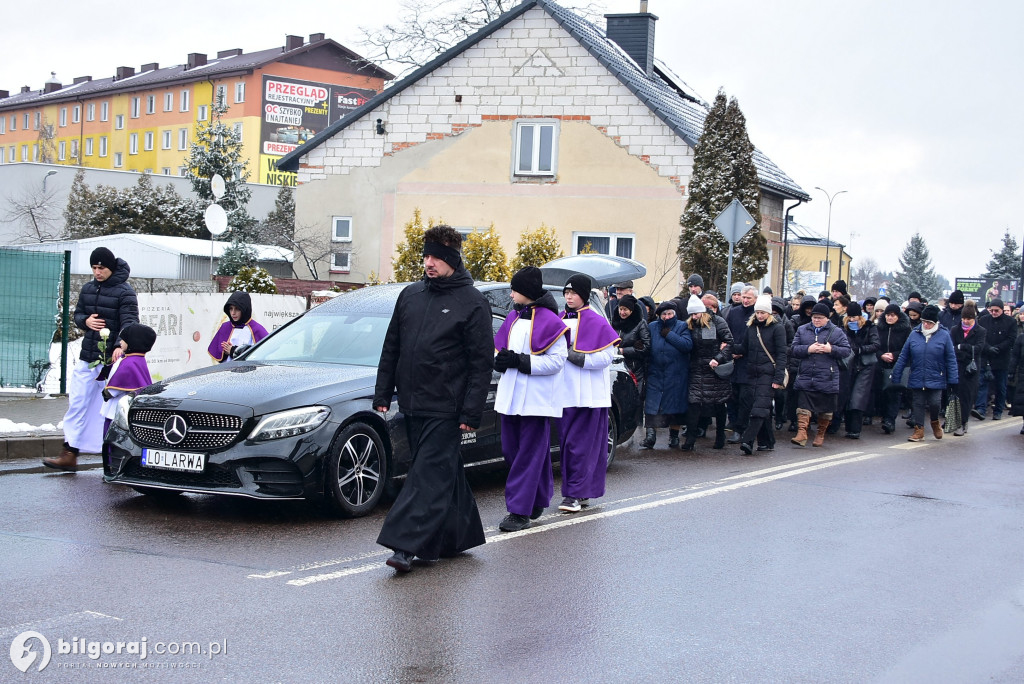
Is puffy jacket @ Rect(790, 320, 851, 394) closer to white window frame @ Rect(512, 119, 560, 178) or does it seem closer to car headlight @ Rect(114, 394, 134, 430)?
car headlight @ Rect(114, 394, 134, 430)

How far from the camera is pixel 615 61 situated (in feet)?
99.7

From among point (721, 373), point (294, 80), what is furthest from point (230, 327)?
point (294, 80)

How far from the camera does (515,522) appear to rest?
8125 mm

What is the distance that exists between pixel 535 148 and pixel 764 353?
1743cm

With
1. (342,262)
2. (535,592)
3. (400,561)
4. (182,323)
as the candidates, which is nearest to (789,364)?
(182,323)

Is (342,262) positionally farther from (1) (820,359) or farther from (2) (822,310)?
(1) (820,359)

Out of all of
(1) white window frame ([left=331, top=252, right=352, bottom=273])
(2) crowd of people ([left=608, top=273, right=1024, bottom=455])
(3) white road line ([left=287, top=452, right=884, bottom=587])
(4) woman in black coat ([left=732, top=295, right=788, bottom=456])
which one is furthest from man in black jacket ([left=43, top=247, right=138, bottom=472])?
(1) white window frame ([left=331, top=252, right=352, bottom=273])

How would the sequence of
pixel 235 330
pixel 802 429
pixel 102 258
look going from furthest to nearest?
pixel 802 429
pixel 235 330
pixel 102 258

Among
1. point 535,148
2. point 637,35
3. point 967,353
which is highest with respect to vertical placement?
point 637,35

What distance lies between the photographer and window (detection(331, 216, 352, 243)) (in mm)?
31844

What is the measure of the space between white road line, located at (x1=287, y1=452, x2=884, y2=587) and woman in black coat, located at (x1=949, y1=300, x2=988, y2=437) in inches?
142

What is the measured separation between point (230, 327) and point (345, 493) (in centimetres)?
355

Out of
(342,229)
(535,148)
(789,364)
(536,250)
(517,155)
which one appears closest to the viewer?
(789,364)

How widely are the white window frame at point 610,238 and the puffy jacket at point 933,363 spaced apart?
14.2 meters
